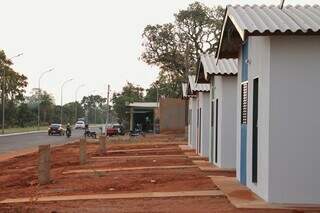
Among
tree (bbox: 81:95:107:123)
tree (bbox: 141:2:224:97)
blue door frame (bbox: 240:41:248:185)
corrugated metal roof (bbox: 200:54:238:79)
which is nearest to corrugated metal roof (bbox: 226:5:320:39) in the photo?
blue door frame (bbox: 240:41:248:185)

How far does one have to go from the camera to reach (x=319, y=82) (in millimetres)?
12664

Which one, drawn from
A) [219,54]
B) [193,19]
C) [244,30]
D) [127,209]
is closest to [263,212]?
[127,209]

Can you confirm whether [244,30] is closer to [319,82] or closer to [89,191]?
[319,82]

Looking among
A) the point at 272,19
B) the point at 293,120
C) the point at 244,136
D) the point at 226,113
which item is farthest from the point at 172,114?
the point at 293,120

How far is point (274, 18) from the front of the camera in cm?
1333

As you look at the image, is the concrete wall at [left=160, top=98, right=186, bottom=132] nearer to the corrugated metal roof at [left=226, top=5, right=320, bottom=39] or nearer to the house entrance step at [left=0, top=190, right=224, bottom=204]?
the house entrance step at [left=0, top=190, right=224, bottom=204]

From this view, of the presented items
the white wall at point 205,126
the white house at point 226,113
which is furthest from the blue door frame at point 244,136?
the white wall at point 205,126

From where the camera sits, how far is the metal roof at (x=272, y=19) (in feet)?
40.7

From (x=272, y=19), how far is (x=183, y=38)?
61261mm

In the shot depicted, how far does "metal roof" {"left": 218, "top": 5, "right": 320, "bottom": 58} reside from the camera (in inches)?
488

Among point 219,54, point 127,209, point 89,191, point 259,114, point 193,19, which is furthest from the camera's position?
point 193,19

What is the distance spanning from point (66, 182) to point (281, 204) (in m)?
7.56

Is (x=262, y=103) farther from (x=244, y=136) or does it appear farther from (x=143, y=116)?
(x=143, y=116)

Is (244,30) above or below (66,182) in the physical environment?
above
